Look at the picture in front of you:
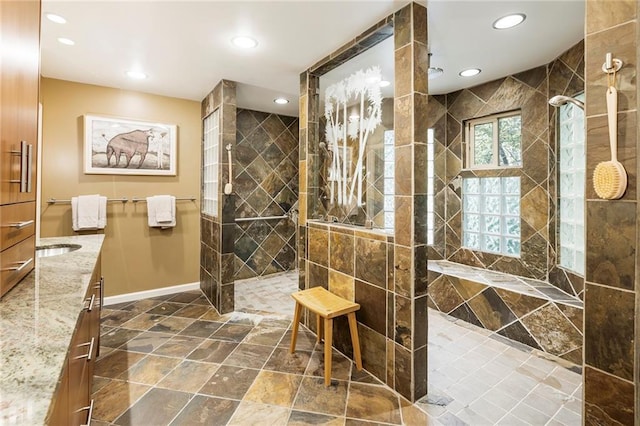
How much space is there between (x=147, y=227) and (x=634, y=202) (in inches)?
158

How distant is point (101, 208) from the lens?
10.4ft

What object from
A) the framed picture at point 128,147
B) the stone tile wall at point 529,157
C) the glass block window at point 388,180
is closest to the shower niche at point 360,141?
the glass block window at point 388,180

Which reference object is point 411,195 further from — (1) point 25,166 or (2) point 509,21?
(1) point 25,166

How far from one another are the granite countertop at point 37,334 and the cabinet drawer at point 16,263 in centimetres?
4

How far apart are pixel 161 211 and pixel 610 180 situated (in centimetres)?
377

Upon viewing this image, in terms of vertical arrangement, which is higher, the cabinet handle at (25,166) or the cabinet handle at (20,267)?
the cabinet handle at (25,166)

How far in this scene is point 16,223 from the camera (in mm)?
1139

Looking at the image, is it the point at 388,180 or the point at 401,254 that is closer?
the point at 401,254

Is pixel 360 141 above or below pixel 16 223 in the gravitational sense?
above

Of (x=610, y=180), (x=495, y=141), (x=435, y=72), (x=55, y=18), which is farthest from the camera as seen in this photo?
(x=495, y=141)

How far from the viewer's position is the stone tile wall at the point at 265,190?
14.2 feet

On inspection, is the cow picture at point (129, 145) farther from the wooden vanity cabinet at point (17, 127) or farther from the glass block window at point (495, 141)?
the glass block window at point (495, 141)

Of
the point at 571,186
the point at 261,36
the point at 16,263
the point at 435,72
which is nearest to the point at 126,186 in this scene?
the point at 261,36

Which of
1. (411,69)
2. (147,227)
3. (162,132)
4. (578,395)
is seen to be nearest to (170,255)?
(147,227)
